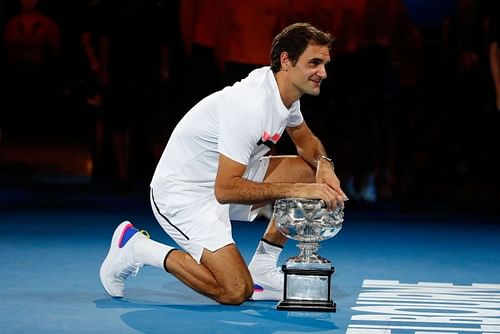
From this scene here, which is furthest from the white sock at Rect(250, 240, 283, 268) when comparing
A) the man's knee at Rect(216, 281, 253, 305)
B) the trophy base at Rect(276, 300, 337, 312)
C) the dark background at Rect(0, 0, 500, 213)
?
the dark background at Rect(0, 0, 500, 213)

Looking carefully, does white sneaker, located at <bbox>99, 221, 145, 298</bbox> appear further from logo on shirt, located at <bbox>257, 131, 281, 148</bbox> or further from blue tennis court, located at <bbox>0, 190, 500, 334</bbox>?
logo on shirt, located at <bbox>257, 131, 281, 148</bbox>

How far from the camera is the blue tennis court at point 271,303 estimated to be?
16.0 feet

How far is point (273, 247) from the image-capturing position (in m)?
5.66

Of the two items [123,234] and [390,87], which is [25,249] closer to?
[123,234]

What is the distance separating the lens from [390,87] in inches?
426

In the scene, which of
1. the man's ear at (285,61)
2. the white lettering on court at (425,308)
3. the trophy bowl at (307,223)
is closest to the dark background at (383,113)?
the white lettering on court at (425,308)

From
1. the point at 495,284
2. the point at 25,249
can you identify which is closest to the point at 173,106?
the point at 25,249

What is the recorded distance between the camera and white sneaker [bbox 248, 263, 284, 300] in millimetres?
5480

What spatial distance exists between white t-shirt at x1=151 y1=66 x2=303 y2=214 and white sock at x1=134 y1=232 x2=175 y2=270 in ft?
0.57

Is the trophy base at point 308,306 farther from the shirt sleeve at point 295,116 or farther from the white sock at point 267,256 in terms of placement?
the shirt sleeve at point 295,116

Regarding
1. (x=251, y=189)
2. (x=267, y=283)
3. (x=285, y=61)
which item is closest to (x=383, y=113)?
(x=267, y=283)

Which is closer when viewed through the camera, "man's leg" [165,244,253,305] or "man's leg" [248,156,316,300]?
"man's leg" [165,244,253,305]

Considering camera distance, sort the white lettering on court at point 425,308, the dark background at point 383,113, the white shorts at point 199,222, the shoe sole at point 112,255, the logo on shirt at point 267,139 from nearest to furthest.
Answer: the white lettering on court at point 425,308 < the logo on shirt at point 267,139 < the white shorts at point 199,222 < the shoe sole at point 112,255 < the dark background at point 383,113

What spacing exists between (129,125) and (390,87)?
2.22 m
